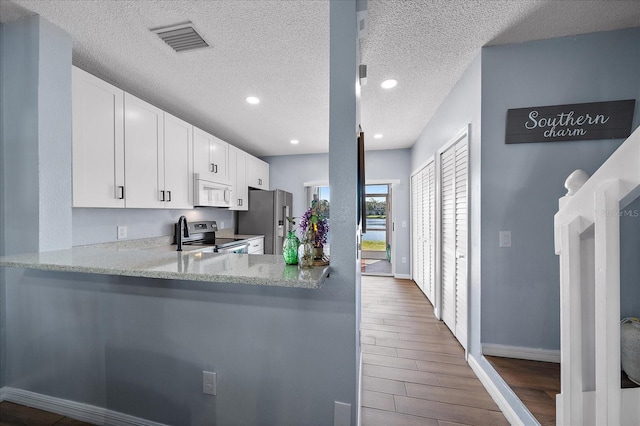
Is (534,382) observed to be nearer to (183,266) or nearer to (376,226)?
(183,266)

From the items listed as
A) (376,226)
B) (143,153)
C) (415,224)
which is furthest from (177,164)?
(376,226)

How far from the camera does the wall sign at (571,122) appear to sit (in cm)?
180

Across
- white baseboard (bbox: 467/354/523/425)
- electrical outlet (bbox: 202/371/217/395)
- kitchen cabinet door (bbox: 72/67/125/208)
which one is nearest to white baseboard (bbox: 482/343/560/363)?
white baseboard (bbox: 467/354/523/425)

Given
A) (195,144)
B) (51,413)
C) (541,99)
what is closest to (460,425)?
(541,99)

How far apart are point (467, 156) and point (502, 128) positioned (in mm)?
308

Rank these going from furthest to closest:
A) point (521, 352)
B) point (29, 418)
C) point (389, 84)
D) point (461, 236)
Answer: point (389, 84) < point (461, 236) < point (521, 352) < point (29, 418)

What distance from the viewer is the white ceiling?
159cm

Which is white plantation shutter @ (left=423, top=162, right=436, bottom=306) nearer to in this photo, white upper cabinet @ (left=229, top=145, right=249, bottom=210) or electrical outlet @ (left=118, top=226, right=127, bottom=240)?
white upper cabinet @ (left=229, top=145, right=249, bottom=210)

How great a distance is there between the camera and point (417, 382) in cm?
194

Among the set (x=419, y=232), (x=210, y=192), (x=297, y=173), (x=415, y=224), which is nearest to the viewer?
(x=210, y=192)

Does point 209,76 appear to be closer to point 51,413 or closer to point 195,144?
point 195,144

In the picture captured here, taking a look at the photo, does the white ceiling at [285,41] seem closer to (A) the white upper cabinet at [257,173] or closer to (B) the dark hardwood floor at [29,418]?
(A) the white upper cabinet at [257,173]

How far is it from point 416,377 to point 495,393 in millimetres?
507

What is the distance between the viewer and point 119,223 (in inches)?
104
